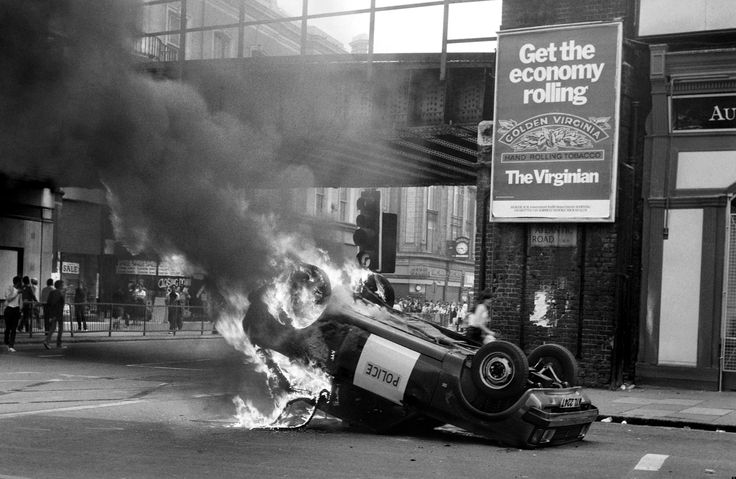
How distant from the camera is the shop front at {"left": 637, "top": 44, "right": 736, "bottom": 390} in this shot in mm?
15570

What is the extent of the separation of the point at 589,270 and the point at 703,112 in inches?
131

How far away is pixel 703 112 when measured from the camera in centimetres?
1589

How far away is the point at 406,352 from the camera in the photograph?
9.17m

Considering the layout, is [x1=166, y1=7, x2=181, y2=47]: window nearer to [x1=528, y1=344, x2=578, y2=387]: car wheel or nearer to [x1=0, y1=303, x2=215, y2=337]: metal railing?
[x1=0, y1=303, x2=215, y2=337]: metal railing

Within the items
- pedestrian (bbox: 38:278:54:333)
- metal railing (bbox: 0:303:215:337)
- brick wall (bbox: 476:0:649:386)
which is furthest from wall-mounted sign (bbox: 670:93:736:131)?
pedestrian (bbox: 38:278:54:333)

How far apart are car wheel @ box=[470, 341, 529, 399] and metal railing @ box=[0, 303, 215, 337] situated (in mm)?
16671

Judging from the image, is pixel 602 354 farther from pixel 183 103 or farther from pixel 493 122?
pixel 183 103

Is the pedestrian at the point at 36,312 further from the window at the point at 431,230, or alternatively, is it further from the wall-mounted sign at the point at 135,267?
the window at the point at 431,230

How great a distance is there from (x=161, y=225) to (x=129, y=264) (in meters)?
29.9

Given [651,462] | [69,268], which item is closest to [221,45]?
[651,462]

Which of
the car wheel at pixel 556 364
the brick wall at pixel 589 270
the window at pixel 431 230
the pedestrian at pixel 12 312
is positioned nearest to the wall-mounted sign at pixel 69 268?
the pedestrian at pixel 12 312

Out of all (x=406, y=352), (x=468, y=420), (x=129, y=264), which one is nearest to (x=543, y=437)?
(x=468, y=420)

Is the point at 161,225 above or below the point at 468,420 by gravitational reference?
above

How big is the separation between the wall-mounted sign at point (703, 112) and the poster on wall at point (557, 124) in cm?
126
